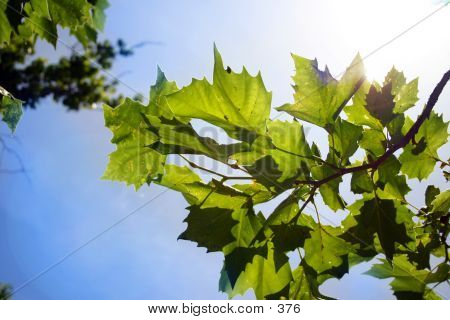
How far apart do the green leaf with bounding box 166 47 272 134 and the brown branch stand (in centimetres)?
20

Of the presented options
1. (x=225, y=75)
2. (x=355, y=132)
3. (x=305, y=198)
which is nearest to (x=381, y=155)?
(x=355, y=132)

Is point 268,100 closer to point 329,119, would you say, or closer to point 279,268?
point 329,119

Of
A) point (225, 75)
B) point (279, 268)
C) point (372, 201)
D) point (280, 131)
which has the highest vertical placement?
point (225, 75)

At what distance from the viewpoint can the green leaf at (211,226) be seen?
1.00 m

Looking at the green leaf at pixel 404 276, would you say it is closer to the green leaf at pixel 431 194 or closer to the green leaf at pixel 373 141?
the green leaf at pixel 431 194

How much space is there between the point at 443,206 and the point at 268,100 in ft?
2.39

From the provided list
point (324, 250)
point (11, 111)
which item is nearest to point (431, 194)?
point (324, 250)

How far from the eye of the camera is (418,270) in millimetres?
1281

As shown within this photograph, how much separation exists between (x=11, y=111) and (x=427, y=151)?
4.14 feet

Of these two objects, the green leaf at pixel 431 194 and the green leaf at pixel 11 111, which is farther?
the green leaf at pixel 431 194

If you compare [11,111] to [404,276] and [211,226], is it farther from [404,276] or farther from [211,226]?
[404,276]

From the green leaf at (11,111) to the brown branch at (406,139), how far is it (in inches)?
31.8

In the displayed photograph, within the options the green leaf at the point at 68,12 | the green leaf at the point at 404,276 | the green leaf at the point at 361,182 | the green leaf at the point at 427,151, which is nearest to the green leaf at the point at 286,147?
the green leaf at the point at 361,182

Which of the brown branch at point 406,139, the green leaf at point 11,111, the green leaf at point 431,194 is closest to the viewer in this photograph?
the brown branch at point 406,139
